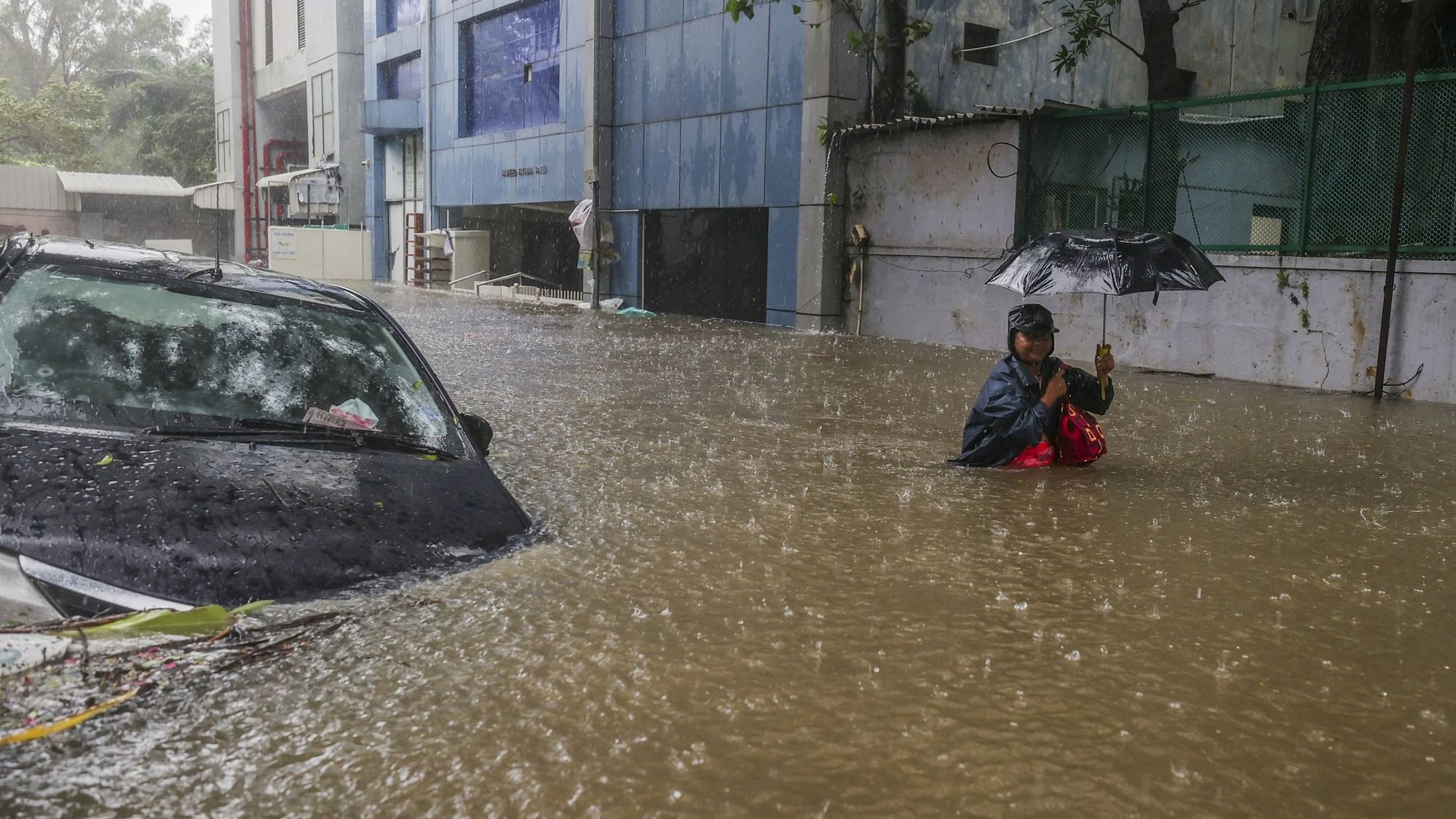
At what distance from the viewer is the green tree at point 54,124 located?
169 feet

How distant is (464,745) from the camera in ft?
9.42

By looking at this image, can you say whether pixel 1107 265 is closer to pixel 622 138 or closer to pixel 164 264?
pixel 164 264

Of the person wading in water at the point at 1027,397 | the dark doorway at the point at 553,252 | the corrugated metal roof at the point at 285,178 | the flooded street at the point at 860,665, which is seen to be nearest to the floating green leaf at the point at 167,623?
the flooded street at the point at 860,665

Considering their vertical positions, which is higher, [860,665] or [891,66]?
[891,66]

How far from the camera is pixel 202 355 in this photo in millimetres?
4281

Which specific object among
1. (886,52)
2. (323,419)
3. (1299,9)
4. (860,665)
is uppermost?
(1299,9)

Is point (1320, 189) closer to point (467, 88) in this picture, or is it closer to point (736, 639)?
point (736, 639)

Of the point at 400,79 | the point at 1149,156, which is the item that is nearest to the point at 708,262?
the point at 1149,156

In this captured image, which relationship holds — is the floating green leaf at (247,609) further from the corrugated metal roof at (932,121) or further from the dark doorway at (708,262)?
the dark doorway at (708,262)

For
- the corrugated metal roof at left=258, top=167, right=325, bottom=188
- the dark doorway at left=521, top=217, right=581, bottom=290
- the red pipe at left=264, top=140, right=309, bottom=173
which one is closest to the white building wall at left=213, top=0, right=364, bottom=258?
the red pipe at left=264, top=140, right=309, bottom=173

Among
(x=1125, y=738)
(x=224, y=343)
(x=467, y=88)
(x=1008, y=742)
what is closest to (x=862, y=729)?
(x=1008, y=742)

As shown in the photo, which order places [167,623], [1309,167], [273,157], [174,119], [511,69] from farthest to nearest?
[174,119], [273,157], [511,69], [1309,167], [167,623]

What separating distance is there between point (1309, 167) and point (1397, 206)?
5.24 feet

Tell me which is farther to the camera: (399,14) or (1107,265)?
(399,14)
